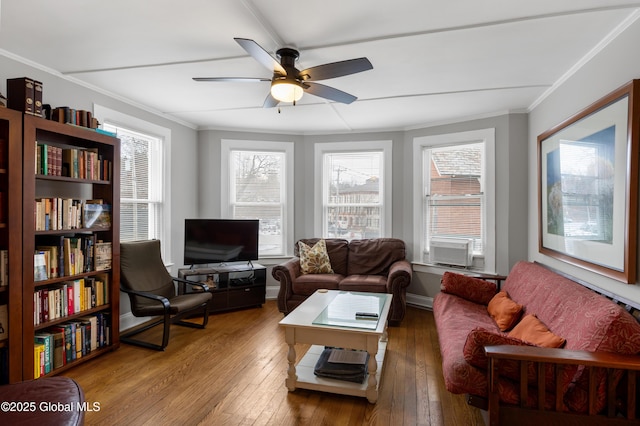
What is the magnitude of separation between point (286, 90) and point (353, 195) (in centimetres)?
293

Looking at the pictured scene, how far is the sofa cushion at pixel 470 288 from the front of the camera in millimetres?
3443

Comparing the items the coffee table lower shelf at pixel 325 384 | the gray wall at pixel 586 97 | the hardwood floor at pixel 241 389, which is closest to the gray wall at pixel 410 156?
the gray wall at pixel 586 97

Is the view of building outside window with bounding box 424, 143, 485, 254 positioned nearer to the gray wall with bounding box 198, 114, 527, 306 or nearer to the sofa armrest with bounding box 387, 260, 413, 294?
the gray wall with bounding box 198, 114, 527, 306

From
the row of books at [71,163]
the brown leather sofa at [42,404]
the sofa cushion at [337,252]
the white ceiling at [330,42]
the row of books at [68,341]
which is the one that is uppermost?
the white ceiling at [330,42]

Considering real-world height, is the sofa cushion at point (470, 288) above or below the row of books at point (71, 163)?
below

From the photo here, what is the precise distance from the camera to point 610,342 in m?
1.75

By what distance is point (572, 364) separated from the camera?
1.71m

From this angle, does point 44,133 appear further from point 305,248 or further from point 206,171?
point 305,248

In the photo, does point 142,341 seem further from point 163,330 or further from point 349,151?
point 349,151

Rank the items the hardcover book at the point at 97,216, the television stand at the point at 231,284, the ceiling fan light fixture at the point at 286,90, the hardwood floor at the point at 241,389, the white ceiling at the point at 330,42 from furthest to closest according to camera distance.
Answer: the television stand at the point at 231,284 < the hardcover book at the point at 97,216 < the ceiling fan light fixture at the point at 286,90 < the hardwood floor at the point at 241,389 < the white ceiling at the point at 330,42

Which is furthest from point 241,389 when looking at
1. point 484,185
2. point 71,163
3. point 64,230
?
point 484,185

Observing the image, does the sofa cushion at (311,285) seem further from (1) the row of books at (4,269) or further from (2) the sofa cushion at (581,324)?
(1) the row of books at (4,269)

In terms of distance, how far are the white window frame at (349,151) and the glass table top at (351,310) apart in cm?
175

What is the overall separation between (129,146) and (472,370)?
3902mm
